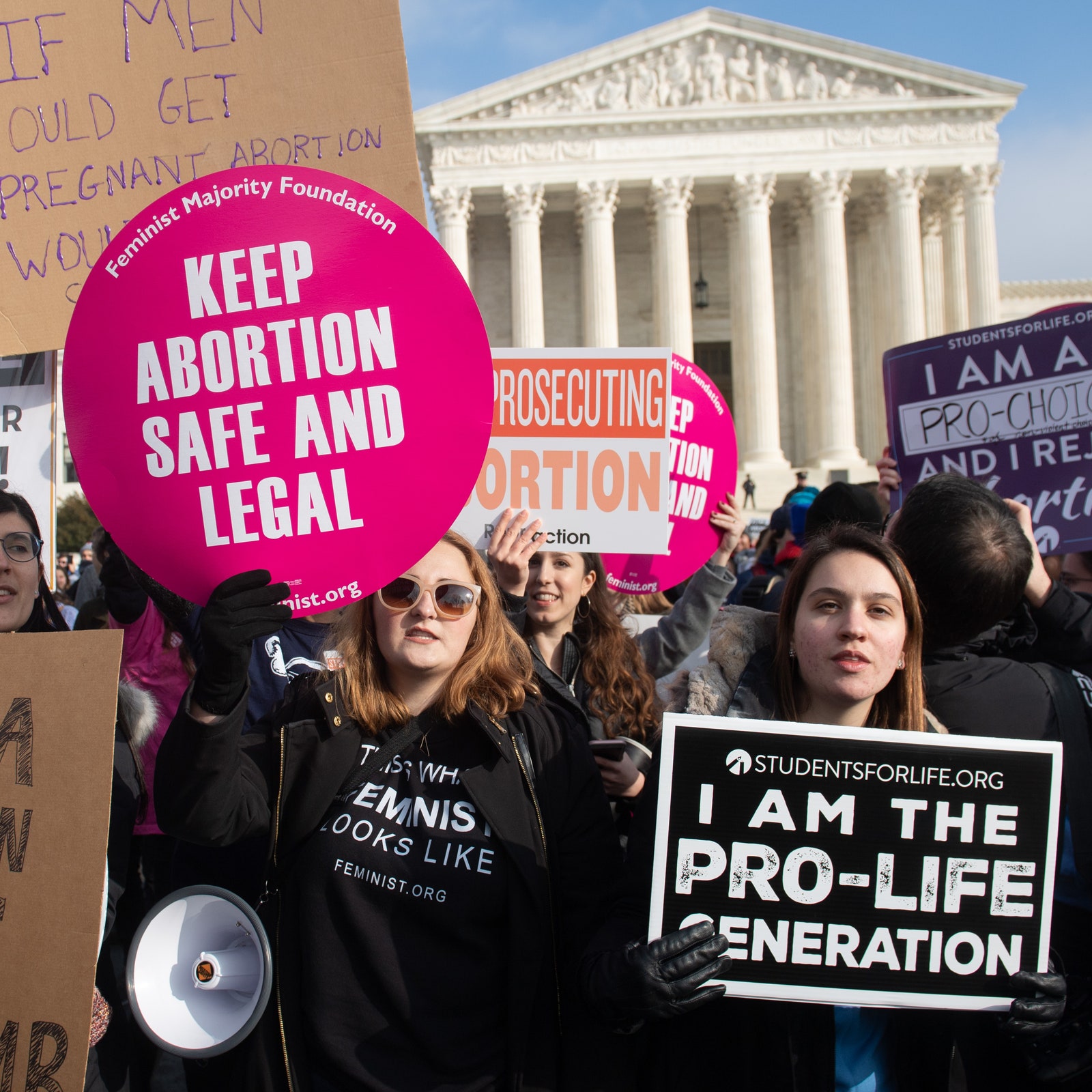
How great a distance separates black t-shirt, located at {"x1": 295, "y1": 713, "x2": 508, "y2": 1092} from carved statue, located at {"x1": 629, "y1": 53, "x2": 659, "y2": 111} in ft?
120

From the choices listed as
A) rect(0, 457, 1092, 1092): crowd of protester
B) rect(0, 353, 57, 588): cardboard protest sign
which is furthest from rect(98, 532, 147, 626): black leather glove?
rect(0, 457, 1092, 1092): crowd of protester

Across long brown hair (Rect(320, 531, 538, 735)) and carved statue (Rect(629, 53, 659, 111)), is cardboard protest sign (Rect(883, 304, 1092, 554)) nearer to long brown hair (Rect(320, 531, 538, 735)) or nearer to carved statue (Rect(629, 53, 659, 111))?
long brown hair (Rect(320, 531, 538, 735))

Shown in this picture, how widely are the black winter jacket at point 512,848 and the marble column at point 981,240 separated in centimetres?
3534

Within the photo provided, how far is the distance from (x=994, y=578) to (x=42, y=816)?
2.21 m

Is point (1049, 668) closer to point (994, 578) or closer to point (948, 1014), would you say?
point (994, 578)

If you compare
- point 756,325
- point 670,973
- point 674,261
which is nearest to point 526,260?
point 674,261

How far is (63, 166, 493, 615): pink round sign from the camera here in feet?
6.88

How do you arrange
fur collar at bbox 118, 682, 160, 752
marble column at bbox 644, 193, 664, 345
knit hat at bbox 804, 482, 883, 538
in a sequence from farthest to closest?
marble column at bbox 644, 193, 664, 345, knit hat at bbox 804, 482, 883, 538, fur collar at bbox 118, 682, 160, 752

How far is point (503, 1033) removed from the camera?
223cm

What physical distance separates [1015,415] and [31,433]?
339 cm

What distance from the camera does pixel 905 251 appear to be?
34031 millimetres

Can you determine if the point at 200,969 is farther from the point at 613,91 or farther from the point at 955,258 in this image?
the point at 955,258

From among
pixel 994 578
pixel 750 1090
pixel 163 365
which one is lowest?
pixel 750 1090

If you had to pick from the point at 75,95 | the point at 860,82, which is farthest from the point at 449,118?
the point at 75,95
